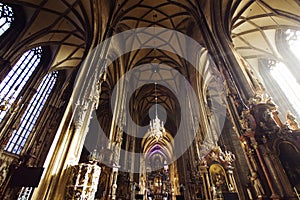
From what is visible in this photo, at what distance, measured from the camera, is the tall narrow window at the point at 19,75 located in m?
9.15

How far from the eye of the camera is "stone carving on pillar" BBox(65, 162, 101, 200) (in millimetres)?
4088

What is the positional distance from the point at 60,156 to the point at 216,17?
959cm

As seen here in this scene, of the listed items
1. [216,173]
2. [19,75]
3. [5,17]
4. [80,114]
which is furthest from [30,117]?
[216,173]

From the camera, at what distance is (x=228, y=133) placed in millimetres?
11430

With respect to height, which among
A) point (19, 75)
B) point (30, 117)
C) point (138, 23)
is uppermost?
point (138, 23)

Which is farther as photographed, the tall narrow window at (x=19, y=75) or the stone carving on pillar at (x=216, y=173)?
the tall narrow window at (x=19, y=75)

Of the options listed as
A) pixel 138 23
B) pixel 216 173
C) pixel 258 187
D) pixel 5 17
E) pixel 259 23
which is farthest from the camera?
pixel 138 23

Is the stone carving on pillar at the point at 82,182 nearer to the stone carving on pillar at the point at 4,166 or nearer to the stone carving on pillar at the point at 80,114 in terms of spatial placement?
the stone carving on pillar at the point at 80,114

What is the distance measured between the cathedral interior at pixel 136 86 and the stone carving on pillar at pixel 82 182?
3 cm

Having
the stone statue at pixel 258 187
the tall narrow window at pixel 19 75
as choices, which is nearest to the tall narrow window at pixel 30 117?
the tall narrow window at pixel 19 75

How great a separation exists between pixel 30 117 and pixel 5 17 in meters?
6.26

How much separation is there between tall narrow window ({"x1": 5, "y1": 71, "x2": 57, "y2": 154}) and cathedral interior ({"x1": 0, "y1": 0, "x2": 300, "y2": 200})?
0.07 meters

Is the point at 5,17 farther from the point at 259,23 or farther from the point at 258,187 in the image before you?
the point at 259,23

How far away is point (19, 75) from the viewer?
10.1 meters
